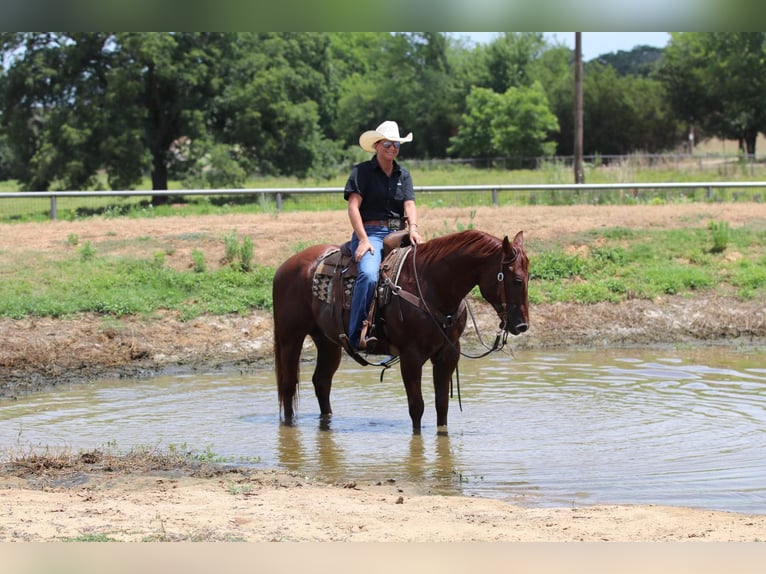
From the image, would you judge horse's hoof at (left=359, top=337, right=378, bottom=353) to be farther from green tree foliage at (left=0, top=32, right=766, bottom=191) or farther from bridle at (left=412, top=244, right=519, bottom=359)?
green tree foliage at (left=0, top=32, right=766, bottom=191)

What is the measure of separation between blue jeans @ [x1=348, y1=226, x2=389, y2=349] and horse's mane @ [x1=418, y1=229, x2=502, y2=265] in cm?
44

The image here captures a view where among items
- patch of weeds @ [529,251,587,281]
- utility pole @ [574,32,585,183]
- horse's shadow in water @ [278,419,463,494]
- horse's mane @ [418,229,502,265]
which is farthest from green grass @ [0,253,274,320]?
utility pole @ [574,32,585,183]

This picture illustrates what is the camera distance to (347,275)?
10.2m

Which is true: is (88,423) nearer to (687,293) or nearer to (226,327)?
(226,327)

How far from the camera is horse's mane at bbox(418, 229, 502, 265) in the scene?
31.2ft

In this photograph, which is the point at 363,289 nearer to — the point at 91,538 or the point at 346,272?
the point at 346,272

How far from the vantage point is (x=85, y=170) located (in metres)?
38.9

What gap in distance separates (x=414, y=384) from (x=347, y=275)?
4.06ft

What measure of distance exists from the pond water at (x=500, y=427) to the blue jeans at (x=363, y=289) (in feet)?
3.54

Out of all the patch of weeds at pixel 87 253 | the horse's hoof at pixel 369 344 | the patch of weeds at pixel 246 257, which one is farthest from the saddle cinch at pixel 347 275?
the patch of weeds at pixel 87 253

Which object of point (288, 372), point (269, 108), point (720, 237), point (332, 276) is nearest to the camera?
point (332, 276)

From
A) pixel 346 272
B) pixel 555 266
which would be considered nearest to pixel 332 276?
pixel 346 272

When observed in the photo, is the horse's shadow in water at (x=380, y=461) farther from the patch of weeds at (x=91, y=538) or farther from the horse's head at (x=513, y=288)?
the patch of weeds at (x=91, y=538)
